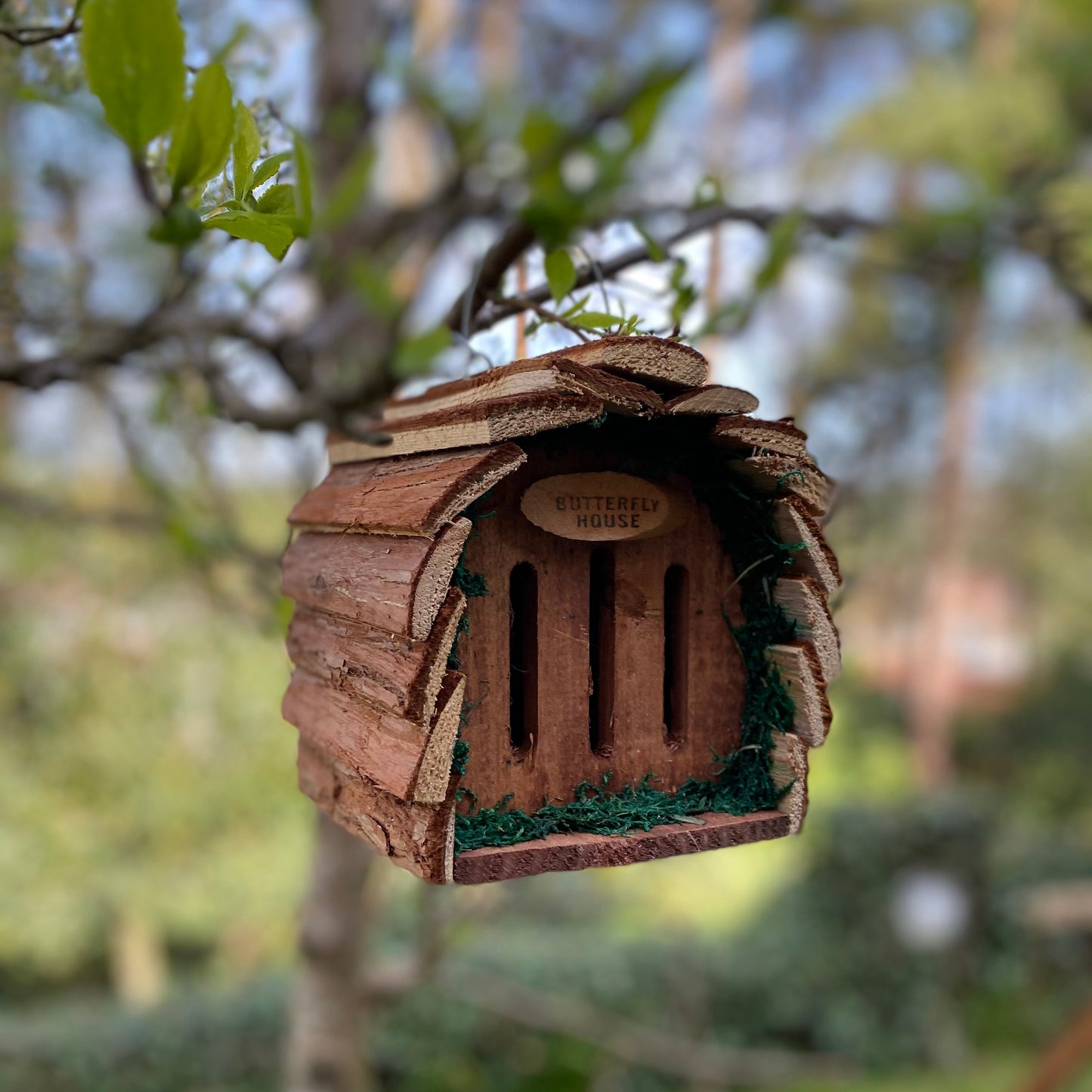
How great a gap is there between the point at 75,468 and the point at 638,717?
6.12 metres

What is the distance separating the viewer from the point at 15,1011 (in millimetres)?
5867

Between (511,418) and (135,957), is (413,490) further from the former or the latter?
(135,957)

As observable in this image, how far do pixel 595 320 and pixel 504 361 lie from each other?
0.35 ft

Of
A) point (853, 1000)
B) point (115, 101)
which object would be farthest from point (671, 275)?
point (853, 1000)

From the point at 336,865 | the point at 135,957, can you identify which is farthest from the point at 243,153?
the point at 135,957

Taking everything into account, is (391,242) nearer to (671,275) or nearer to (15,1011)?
(671,275)

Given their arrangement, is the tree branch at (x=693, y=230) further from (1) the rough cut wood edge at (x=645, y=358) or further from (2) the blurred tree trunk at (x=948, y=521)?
(2) the blurred tree trunk at (x=948, y=521)

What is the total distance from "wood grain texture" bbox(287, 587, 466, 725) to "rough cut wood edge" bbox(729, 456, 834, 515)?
10.0 inches

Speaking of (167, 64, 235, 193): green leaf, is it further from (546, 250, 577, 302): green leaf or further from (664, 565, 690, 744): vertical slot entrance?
(664, 565, 690, 744): vertical slot entrance

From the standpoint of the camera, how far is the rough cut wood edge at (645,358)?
703mm

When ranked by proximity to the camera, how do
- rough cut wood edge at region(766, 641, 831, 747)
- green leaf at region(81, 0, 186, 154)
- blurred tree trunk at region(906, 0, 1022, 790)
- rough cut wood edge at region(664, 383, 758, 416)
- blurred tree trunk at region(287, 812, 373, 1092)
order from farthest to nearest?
blurred tree trunk at region(906, 0, 1022, 790)
blurred tree trunk at region(287, 812, 373, 1092)
rough cut wood edge at region(766, 641, 831, 747)
rough cut wood edge at region(664, 383, 758, 416)
green leaf at region(81, 0, 186, 154)

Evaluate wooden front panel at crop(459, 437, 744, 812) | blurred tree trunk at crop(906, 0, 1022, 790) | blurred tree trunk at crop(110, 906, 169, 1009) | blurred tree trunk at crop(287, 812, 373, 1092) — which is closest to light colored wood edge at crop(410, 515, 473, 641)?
wooden front panel at crop(459, 437, 744, 812)

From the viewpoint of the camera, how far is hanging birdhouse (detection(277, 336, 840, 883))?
2.29 feet

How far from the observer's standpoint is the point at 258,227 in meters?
0.48
